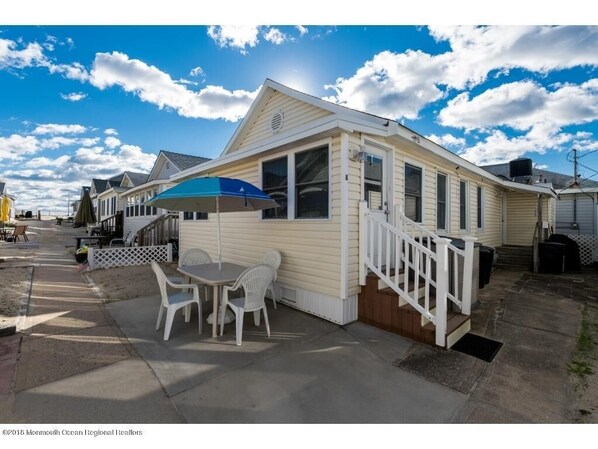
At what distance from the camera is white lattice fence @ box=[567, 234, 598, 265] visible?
389 inches

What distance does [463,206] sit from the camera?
7.87 meters

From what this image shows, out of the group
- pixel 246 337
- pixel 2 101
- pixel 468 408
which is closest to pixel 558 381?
pixel 468 408

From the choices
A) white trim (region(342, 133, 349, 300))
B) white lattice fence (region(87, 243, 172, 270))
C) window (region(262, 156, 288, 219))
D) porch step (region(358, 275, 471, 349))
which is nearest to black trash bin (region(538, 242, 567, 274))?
porch step (region(358, 275, 471, 349))

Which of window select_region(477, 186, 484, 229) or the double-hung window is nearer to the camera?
the double-hung window

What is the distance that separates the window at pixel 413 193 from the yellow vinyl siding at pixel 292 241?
212cm

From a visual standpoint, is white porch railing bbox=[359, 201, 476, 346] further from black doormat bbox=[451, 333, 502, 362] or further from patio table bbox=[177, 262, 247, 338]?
patio table bbox=[177, 262, 247, 338]

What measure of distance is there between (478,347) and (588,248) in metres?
10.9

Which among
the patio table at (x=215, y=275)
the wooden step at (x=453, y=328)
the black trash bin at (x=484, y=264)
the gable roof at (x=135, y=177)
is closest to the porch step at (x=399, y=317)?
the wooden step at (x=453, y=328)

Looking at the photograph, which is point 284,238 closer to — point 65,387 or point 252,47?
point 65,387

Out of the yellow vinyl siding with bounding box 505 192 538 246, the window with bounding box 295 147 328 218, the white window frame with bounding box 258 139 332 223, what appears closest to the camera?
the white window frame with bounding box 258 139 332 223

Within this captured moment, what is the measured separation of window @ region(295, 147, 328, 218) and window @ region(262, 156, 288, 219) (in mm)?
319

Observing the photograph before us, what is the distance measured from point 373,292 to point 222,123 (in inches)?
372

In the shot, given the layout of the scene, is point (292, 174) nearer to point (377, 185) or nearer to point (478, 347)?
point (377, 185)

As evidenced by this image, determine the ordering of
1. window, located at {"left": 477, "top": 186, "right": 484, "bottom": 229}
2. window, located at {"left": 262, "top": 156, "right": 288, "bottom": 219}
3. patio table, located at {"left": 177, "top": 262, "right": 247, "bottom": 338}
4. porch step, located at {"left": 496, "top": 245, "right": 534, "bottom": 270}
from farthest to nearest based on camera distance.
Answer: porch step, located at {"left": 496, "top": 245, "right": 534, "bottom": 270}
window, located at {"left": 477, "top": 186, "right": 484, "bottom": 229}
window, located at {"left": 262, "top": 156, "right": 288, "bottom": 219}
patio table, located at {"left": 177, "top": 262, "right": 247, "bottom": 338}
